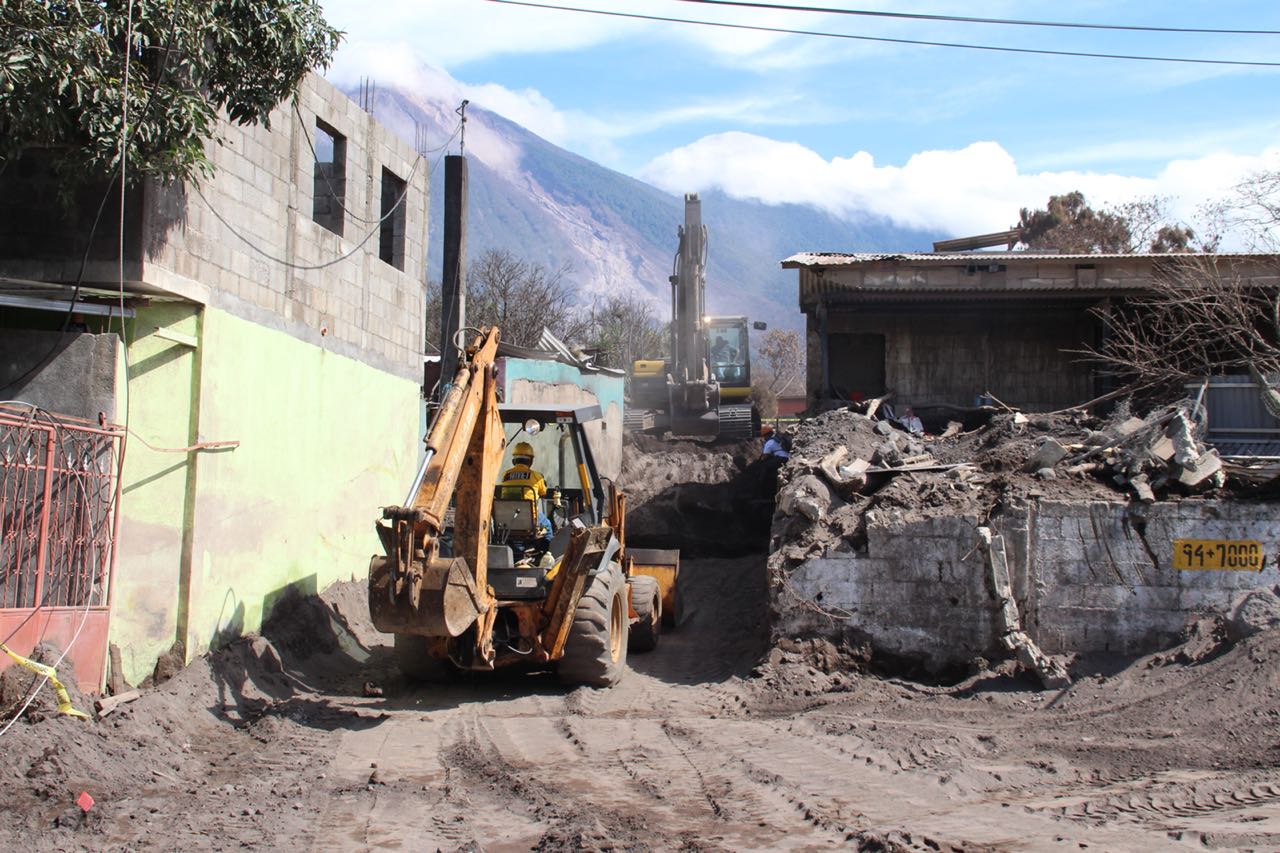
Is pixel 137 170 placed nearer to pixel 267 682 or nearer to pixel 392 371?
pixel 267 682

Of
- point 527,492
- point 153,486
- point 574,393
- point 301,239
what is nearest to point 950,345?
point 574,393

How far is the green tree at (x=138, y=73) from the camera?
786 cm

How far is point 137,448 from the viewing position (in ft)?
30.0

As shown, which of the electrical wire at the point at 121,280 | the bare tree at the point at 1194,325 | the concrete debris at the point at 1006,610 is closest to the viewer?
the electrical wire at the point at 121,280

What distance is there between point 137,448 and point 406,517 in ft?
9.03

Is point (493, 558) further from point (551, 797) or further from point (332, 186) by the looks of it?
point (332, 186)

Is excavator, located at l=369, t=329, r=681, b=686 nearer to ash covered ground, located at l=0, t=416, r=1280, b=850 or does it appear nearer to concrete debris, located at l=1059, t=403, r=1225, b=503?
ash covered ground, located at l=0, t=416, r=1280, b=850

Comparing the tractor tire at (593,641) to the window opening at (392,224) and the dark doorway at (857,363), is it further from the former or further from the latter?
the dark doorway at (857,363)

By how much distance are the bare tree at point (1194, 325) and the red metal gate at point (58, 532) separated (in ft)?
40.8

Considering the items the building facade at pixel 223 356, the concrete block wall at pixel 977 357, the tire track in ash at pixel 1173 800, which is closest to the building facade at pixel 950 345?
the concrete block wall at pixel 977 357

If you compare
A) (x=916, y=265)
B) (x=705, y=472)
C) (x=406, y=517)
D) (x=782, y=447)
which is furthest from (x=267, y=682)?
(x=705, y=472)

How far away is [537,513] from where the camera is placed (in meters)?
10.3

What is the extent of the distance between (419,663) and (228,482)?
243cm

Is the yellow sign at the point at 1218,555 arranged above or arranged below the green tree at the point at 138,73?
below
